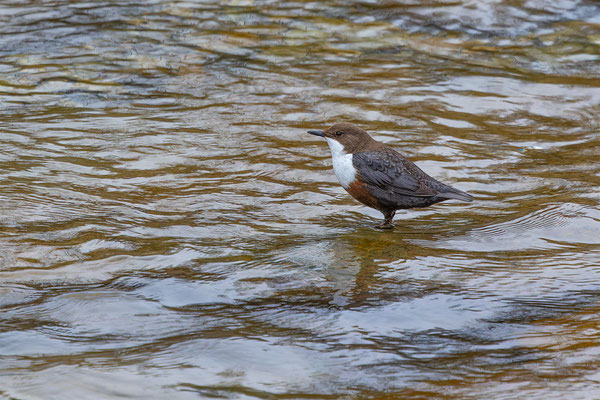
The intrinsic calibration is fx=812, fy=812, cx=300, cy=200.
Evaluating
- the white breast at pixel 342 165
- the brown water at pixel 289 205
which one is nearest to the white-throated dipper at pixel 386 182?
the white breast at pixel 342 165

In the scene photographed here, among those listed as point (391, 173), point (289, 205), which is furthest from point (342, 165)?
point (289, 205)

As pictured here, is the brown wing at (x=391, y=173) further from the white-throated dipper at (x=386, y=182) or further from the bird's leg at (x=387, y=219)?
the bird's leg at (x=387, y=219)

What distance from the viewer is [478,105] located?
792 centimetres

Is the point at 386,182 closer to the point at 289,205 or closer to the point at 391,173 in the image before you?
the point at 391,173

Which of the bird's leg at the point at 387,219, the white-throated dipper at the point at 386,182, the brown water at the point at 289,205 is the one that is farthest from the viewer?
the bird's leg at the point at 387,219

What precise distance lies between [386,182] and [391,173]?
0.39 feet

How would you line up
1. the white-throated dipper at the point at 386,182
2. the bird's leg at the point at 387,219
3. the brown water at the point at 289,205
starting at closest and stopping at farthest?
the brown water at the point at 289,205 → the white-throated dipper at the point at 386,182 → the bird's leg at the point at 387,219

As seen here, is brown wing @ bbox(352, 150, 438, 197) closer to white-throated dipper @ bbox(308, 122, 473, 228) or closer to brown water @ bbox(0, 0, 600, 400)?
white-throated dipper @ bbox(308, 122, 473, 228)

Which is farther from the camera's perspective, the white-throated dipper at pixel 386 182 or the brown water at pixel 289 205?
the white-throated dipper at pixel 386 182

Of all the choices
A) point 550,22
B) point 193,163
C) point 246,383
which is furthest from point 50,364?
point 550,22

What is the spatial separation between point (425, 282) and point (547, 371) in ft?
3.42

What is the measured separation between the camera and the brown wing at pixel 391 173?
5340mm

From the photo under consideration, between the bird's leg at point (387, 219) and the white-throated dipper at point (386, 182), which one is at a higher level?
the white-throated dipper at point (386, 182)

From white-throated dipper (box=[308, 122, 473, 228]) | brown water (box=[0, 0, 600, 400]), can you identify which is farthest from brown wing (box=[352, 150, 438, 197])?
brown water (box=[0, 0, 600, 400])
